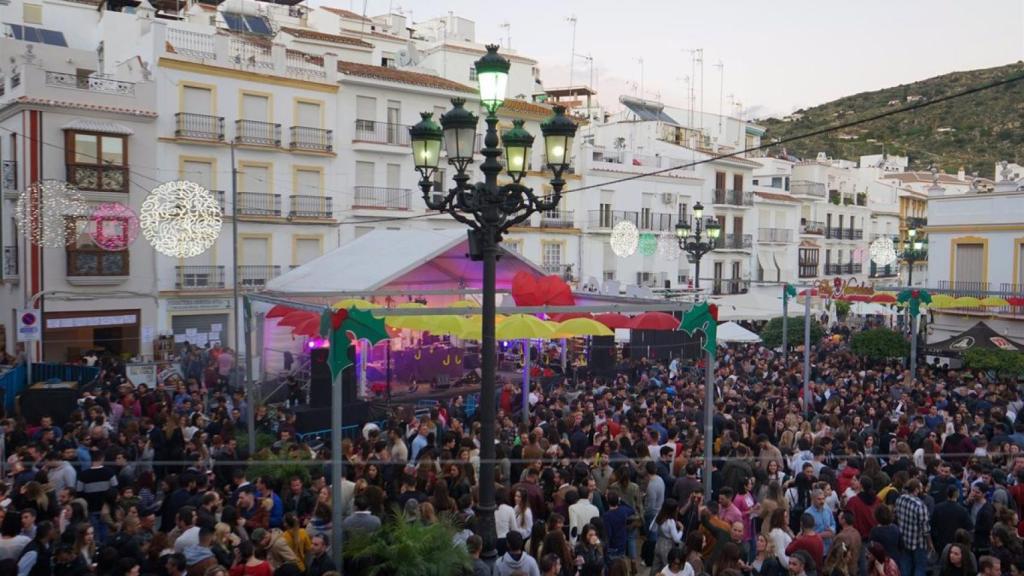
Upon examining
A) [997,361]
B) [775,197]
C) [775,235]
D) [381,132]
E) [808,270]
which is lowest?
[997,361]

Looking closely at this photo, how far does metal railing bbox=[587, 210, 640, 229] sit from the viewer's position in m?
38.5

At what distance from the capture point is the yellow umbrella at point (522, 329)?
535 inches

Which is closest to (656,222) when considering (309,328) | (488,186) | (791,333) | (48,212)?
(791,333)

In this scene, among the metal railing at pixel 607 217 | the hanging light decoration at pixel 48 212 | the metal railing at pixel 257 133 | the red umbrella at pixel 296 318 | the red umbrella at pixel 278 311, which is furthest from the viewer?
the metal railing at pixel 607 217

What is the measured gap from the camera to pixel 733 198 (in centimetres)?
4412

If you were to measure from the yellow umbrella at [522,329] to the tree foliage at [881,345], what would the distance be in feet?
39.5

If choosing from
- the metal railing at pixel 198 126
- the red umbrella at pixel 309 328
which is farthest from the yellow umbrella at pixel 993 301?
the metal railing at pixel 198 126

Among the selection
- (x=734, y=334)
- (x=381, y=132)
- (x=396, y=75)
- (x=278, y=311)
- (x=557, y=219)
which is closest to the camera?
(x=278, y=311)

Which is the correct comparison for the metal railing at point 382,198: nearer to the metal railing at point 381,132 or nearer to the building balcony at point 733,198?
the metal railing at point 381,132

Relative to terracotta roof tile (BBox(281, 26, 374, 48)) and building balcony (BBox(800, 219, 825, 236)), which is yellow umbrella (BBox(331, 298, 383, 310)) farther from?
building balcony (BBox(800, 219, 825, 236))

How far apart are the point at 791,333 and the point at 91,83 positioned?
2236 cm

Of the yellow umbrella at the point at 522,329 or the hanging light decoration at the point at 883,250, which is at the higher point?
the hanging light decoration at the point at 883,250

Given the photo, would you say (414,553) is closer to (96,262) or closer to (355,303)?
(355,303)

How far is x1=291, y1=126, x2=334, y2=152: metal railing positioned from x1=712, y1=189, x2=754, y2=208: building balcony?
20.8 meters
